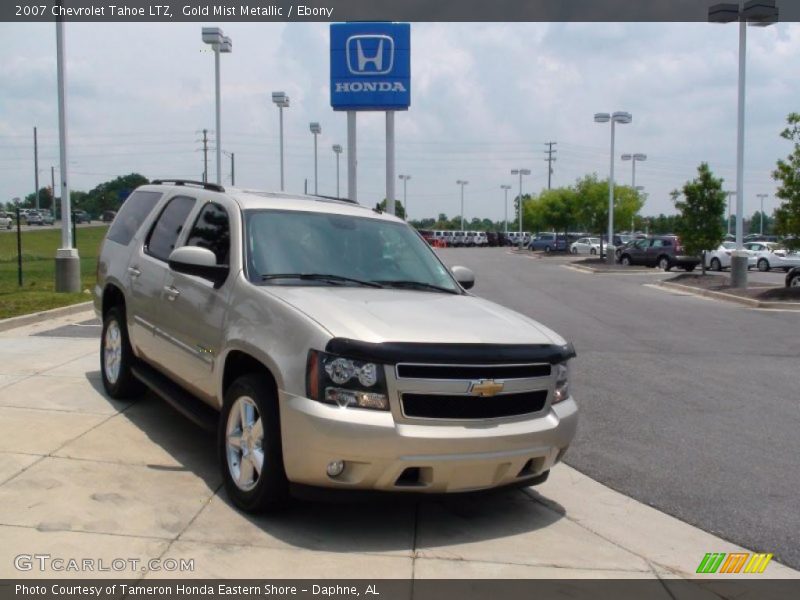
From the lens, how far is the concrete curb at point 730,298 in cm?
1980

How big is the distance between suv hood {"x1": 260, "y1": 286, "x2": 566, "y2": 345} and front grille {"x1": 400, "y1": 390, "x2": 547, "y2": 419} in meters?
0.30

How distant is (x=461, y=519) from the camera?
5070mm

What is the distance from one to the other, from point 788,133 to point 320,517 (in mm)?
20461

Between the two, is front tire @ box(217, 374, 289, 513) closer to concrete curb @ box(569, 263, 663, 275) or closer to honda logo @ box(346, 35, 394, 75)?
honda logo @ box(346, 35, 394, 75)

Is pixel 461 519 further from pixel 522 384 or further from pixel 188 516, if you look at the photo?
pixel 188 516

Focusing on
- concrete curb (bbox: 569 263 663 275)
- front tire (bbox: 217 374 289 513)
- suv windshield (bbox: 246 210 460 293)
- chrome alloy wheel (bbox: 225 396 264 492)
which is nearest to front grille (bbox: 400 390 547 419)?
front tire (bbox: 217 374 289 513)

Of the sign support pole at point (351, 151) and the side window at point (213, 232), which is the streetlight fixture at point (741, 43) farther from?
the side window at point (213, 232)

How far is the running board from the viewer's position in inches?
219

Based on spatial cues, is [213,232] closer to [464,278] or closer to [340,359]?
[464,278]

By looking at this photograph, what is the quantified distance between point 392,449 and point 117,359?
3.95m

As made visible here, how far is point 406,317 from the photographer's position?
480 centimetres

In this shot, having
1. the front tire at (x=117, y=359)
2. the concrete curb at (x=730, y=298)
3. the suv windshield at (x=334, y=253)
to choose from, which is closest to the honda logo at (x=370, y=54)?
the concrete curb at (x=730, y=298)

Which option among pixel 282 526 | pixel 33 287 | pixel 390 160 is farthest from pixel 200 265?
pixel 390 160

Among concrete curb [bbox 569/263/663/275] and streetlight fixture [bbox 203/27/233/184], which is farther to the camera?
concrete curb [bbox 569/263/663/275]
